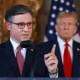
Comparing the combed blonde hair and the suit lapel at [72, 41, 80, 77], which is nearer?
the suit lapel at [72, 41, 80, 77]

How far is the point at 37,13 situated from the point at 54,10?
0.26 meters

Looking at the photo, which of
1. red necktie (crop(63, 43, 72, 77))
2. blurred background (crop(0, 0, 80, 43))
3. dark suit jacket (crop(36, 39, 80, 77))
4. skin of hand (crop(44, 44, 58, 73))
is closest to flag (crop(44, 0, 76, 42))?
blurred background (crop(0, 0, 80, 43))

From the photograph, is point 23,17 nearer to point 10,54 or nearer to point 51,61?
point 10,54

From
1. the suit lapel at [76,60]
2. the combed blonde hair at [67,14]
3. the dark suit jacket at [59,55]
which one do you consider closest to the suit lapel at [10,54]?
the dark suit jacket at [59,55]

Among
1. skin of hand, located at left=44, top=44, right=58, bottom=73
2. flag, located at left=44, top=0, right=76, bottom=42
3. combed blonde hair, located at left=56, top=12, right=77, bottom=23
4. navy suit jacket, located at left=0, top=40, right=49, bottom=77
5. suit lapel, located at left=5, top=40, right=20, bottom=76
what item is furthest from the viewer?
flag, located at left=44, top=0, right=76, bottom=42

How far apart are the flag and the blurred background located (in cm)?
5

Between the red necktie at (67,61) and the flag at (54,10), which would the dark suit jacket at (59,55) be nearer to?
the red necktie at (67,61)

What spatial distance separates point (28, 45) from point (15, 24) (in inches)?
30.6

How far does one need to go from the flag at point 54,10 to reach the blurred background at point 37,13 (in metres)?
0.05

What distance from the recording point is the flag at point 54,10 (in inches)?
121

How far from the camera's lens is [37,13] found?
308 centimetres

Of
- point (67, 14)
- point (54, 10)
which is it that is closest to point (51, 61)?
point (67, 14)

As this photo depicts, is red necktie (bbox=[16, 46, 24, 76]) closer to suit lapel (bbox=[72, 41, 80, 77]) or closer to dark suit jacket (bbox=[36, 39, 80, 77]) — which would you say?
dark suit jacket (bbox=[36, 39, 80, 77])

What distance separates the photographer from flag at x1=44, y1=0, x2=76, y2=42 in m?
3.06
